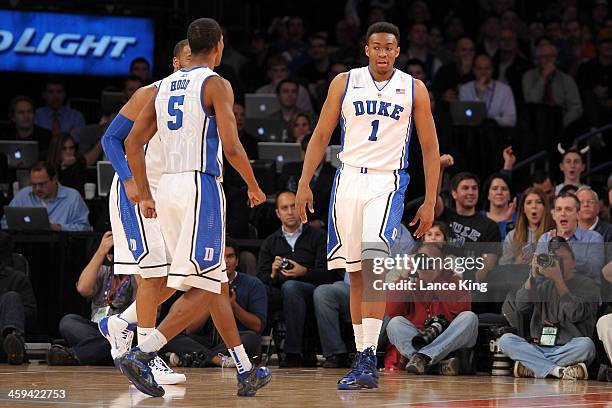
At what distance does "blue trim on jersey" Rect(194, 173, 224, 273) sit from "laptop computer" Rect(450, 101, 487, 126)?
7.74 m

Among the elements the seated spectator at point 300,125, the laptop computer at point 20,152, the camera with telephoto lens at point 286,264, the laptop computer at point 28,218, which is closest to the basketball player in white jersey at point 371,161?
the camera with telephoto lens at point 286,264

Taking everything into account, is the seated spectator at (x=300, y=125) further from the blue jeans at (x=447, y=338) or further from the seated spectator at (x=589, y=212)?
the blue jeans at (x=447, y=338)

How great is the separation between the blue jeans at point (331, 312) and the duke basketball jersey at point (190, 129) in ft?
12.7

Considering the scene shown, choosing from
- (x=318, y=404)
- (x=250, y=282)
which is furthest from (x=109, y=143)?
(x=250, y=282)

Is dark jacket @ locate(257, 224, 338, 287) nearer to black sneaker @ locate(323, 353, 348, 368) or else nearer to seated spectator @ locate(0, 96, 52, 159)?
black sneaker @ locate(323, 353, 348, 368)

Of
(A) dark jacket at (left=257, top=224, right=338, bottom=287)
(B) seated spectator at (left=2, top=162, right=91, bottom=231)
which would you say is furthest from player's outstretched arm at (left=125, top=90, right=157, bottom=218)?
(B) seated spectator at (left=2, top=162, right=91, bottom=231)

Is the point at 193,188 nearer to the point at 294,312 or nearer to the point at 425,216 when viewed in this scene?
the point at 425,216

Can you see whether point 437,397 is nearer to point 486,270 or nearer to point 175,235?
point 175,235

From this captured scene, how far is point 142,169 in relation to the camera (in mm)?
7152

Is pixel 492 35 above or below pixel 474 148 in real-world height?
above

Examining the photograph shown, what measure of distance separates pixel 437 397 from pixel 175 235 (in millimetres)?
1823

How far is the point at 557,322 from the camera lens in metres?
9.73

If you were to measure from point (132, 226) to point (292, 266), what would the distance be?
3.45 meters

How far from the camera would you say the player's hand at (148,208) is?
708cm
